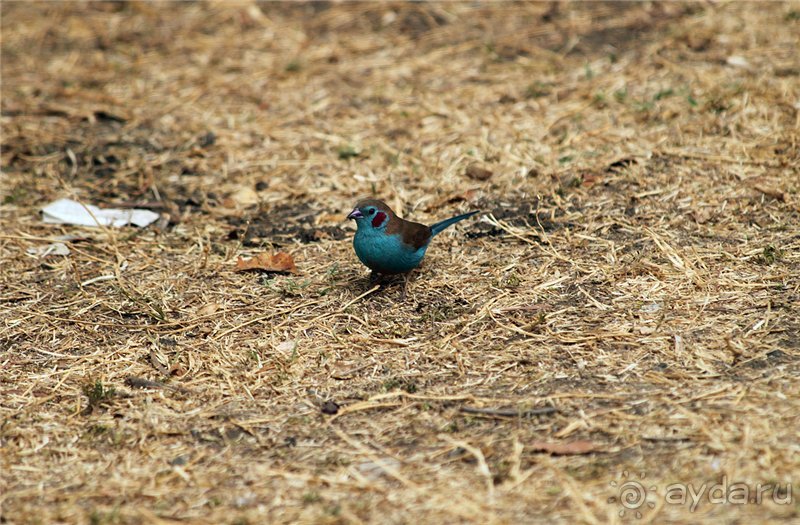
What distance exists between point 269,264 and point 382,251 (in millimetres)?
798

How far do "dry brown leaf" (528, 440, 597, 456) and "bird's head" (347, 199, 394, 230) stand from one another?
1.68 meters

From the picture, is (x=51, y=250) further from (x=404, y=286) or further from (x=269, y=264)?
(x=404, y=286)

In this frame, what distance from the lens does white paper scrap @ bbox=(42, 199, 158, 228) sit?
5.83 metres

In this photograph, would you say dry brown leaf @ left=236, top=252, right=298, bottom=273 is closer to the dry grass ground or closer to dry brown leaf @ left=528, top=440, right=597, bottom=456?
the dry grass ground

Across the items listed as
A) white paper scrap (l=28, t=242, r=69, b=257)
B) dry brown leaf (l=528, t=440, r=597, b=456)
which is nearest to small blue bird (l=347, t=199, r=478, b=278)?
dry brown leaf (l=528, t=440, r=597, b=456)

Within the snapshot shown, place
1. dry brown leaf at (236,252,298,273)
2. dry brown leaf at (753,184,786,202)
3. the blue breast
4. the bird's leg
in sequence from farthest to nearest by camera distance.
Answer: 1. dry brown leaf at (753,184,786,202)
2. dry brown leaf at (236,252,298,273)
3. the bird's leg
4. the blue breast

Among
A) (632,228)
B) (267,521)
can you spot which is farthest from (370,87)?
(267,521)

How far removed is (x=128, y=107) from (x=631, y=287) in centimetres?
468

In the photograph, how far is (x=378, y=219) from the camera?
4797 mm

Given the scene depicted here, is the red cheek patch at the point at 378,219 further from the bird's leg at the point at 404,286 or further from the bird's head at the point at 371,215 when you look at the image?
the bird's leg at the point at 404,286

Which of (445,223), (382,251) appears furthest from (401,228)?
(445,223)

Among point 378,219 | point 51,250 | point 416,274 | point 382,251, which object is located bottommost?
point 416,274

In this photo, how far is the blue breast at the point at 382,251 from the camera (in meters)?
4.76

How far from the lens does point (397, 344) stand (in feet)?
14.6
